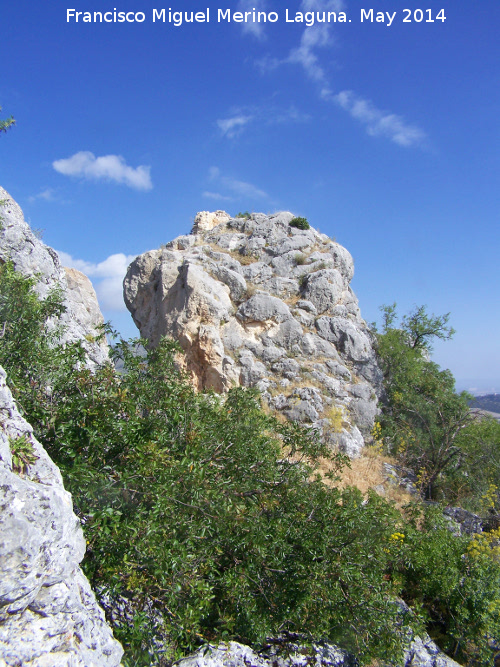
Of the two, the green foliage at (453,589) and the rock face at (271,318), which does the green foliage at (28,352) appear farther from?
the rock face at (271,318)

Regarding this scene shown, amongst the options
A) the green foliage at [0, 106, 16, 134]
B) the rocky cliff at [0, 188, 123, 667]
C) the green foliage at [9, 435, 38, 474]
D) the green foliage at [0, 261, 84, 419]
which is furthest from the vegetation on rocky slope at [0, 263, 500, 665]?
the green foliage at [0, 106, 16, 134]

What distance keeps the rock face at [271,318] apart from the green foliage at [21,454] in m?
12.0

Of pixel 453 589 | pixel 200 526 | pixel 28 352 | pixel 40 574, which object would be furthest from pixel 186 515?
pixel 453 589

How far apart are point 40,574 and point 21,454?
108cm

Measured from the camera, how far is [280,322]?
18.1 metres

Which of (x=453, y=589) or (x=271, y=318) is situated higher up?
(x=271, y=318)

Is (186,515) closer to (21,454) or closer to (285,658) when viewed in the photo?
(21,454)

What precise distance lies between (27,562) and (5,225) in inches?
404

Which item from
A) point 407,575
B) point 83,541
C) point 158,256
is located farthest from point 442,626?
point 158,256

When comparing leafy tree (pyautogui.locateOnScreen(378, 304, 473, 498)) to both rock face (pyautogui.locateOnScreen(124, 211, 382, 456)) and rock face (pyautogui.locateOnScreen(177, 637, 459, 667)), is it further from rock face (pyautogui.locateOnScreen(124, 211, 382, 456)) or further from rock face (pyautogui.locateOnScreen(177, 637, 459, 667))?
rock face (pyautogui.locateOnScreen(177, 637, 459, 667))

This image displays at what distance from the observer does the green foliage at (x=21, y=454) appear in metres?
4.02

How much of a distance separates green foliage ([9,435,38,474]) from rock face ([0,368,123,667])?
0.01 m

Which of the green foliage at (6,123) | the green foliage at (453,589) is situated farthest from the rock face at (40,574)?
the green foliage at (6,123)

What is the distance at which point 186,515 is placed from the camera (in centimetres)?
501
